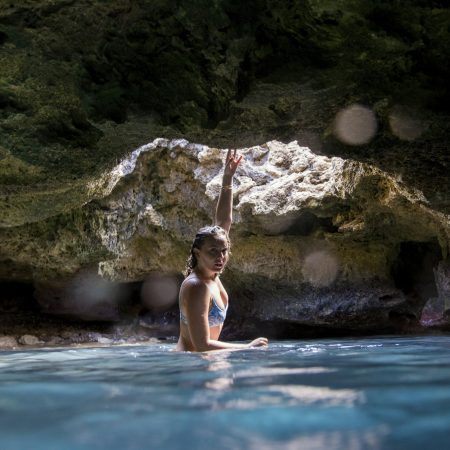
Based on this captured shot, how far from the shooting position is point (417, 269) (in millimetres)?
7625

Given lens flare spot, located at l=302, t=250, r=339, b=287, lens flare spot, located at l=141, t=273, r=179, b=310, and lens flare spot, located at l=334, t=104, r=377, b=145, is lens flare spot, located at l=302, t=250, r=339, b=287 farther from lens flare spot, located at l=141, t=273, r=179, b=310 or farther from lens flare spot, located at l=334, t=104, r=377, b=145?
lens flare spot, located at l=334, t=104, r=377, b=145

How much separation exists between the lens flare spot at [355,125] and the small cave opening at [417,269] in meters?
4.04

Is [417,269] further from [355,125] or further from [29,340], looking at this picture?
[29,340]

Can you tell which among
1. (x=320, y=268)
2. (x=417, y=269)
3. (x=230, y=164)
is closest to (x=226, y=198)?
(x=230, y=164)

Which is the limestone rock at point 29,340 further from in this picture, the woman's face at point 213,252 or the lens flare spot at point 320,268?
the woman's face at point 213,252

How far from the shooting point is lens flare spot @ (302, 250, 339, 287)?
7605 millimetres

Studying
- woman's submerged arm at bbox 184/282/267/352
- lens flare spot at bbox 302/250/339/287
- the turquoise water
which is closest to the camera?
the turquoise water

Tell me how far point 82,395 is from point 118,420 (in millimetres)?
375

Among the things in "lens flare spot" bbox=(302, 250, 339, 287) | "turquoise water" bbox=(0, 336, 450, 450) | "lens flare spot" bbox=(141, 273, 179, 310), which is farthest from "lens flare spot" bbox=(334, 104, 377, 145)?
"lens flare spot" bbox=(141, 273, 179, 310)

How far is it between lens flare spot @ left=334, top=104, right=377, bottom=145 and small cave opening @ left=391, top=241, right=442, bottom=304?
4037 mm

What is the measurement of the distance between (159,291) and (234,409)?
903cm

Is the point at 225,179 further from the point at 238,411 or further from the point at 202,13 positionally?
the point at 238,411

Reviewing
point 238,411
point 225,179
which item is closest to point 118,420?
point 238,411

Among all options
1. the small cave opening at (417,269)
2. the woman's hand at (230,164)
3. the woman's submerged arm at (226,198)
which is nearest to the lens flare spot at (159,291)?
the small cave opening at (417,269)
